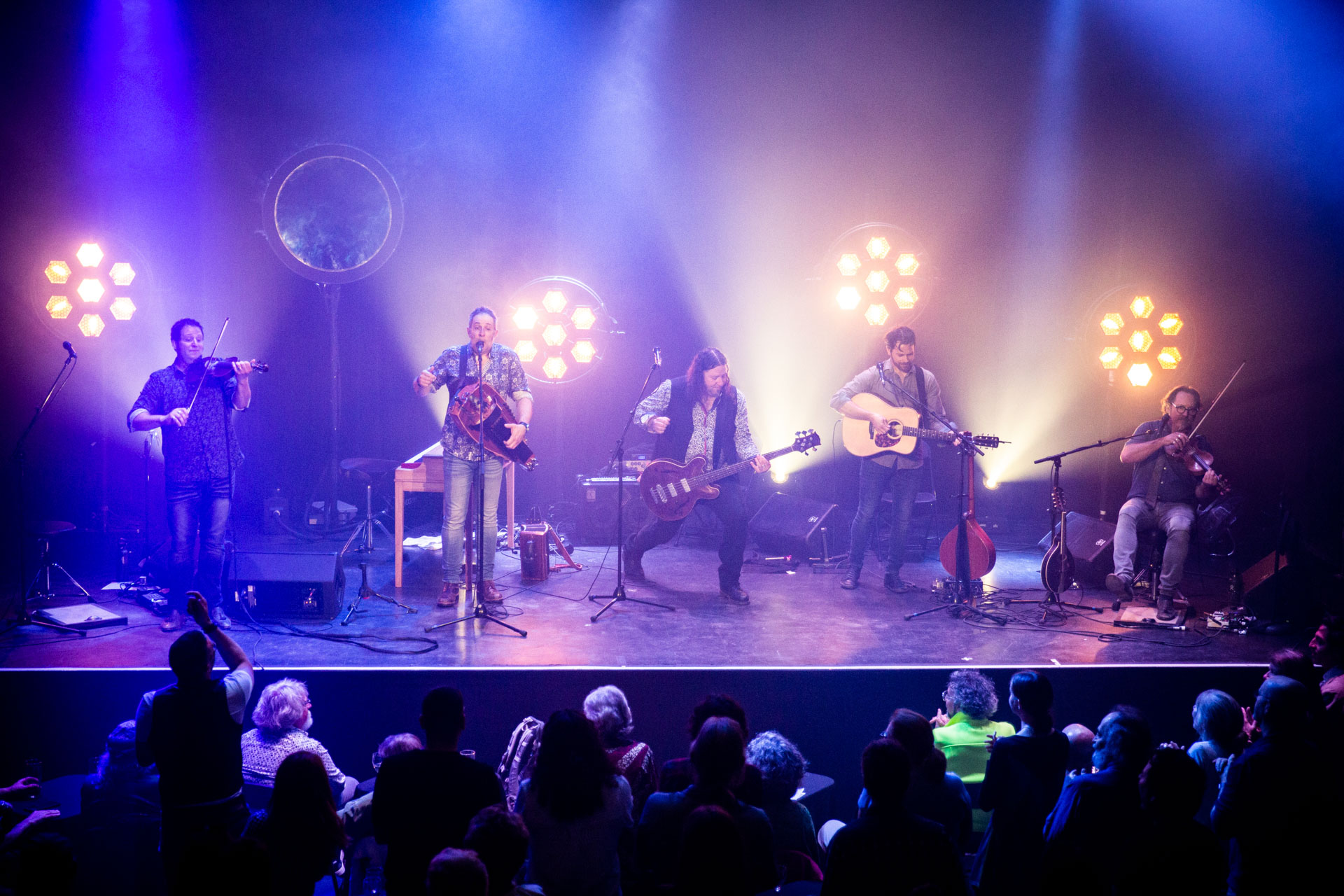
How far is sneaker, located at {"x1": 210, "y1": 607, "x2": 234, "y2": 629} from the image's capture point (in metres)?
6.37

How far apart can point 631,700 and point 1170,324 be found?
8.17 m

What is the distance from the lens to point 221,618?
643cm

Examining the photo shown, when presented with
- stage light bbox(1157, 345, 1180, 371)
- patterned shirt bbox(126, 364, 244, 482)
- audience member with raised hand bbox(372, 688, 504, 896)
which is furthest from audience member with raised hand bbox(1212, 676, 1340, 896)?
stage light bbox(1157, 345, 1180, 371)

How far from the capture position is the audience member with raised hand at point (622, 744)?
3.70 m

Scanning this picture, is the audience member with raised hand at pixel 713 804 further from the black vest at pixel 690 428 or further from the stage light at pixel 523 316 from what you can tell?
the stage light at pixel 523 316

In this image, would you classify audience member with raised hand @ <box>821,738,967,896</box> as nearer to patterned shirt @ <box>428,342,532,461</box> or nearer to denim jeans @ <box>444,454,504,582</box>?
denim jeans @ <box>444,454,504,582</box>

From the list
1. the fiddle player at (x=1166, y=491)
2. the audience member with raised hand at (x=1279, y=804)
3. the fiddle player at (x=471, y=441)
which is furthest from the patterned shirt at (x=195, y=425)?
the fiddle player at (x=1166, y=491)

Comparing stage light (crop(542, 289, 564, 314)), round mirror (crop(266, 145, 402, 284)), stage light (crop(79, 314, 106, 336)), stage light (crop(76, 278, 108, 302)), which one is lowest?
stage light (crop(79, 314, 106, 336))

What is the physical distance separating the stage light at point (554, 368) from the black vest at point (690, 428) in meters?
3.36

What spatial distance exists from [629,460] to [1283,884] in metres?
7.37

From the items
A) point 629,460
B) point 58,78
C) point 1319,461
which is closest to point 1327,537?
point 1319,461

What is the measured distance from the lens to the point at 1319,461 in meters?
9.98

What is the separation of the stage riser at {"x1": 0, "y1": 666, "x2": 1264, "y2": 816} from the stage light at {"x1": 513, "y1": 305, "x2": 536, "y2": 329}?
18.6 feet

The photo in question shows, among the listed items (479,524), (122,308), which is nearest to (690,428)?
(479,524)
